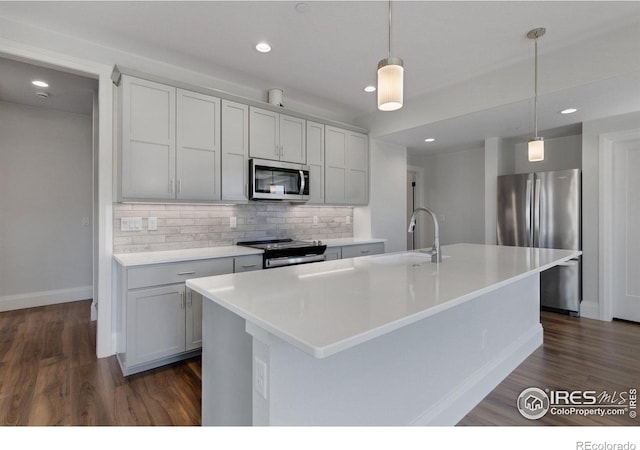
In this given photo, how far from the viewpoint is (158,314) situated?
8.36 feet

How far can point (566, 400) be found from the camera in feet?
6.97

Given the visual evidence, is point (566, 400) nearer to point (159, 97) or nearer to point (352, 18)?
point (352, 18)

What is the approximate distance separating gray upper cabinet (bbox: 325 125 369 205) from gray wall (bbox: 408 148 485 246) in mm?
A: 2128

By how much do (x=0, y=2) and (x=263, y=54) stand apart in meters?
1.79

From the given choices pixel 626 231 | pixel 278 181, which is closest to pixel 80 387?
pixel 278 181

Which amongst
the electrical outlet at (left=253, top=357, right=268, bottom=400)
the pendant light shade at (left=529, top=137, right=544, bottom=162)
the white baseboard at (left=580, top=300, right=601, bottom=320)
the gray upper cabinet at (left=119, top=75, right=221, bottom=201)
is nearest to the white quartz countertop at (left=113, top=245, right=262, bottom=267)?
the gray upper cabinet at (left=119, top=75, right=221, bottom=201)

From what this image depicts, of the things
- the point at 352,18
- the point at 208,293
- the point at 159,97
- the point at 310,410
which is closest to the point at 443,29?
the point at 352,18

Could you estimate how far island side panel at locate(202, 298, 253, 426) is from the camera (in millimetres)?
1354

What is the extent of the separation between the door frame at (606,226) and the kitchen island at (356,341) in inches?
80.6

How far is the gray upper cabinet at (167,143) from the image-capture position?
8.75 feet

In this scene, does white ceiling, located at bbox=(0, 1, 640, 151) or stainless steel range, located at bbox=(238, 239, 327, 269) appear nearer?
white ceiling, located at bbox=(0, 1, 640, 151)

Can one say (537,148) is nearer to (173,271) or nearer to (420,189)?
(173,271)

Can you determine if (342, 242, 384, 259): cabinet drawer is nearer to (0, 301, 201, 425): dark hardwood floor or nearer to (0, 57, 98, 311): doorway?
(0, 301, 201, 425): dark hardwood floor

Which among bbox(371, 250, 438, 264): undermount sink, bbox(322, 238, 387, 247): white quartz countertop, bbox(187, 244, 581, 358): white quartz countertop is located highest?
bbox(322, 238, 387, 247): white quartz countertop
